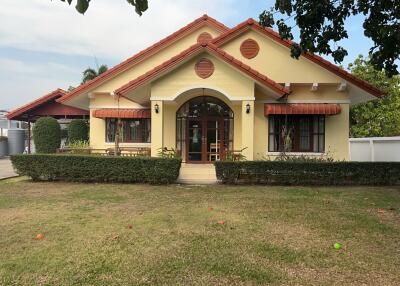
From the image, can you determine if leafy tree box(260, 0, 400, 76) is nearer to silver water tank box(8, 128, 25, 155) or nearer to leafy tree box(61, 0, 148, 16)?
leafy tree box(61, 0, 148, 16)

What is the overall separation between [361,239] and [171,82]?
9.93 meters

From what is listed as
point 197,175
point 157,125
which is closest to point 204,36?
point 157,125

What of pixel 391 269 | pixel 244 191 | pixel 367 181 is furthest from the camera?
pixel 367 181

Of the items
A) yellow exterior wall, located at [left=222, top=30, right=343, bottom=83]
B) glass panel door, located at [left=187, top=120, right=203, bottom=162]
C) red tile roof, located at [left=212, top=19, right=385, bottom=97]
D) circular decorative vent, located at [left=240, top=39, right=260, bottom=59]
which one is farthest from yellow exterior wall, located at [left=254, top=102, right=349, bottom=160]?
glass panel door, located at [left=187, top=120, right=203, bottom=162]

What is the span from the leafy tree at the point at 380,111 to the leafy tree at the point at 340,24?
22745 millimetres

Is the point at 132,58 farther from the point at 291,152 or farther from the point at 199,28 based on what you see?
the point at 291,152

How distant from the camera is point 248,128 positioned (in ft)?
45.9

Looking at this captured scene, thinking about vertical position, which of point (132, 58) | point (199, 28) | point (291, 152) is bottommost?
point (291, 152)

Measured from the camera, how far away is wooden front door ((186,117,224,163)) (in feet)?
54.6

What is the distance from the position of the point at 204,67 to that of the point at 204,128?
3.38 metres

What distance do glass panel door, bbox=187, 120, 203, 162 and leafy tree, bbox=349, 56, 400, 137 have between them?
18.5m

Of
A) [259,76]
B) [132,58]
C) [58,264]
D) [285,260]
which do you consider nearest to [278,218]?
[285,260]

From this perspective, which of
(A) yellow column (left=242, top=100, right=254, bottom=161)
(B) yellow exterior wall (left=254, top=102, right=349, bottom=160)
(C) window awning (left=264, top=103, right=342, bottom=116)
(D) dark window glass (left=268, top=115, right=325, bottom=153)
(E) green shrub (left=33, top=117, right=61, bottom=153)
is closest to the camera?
(A) yellow column (left=242, top=100, right=254, bottom=161)

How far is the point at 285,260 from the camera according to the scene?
4938mm
